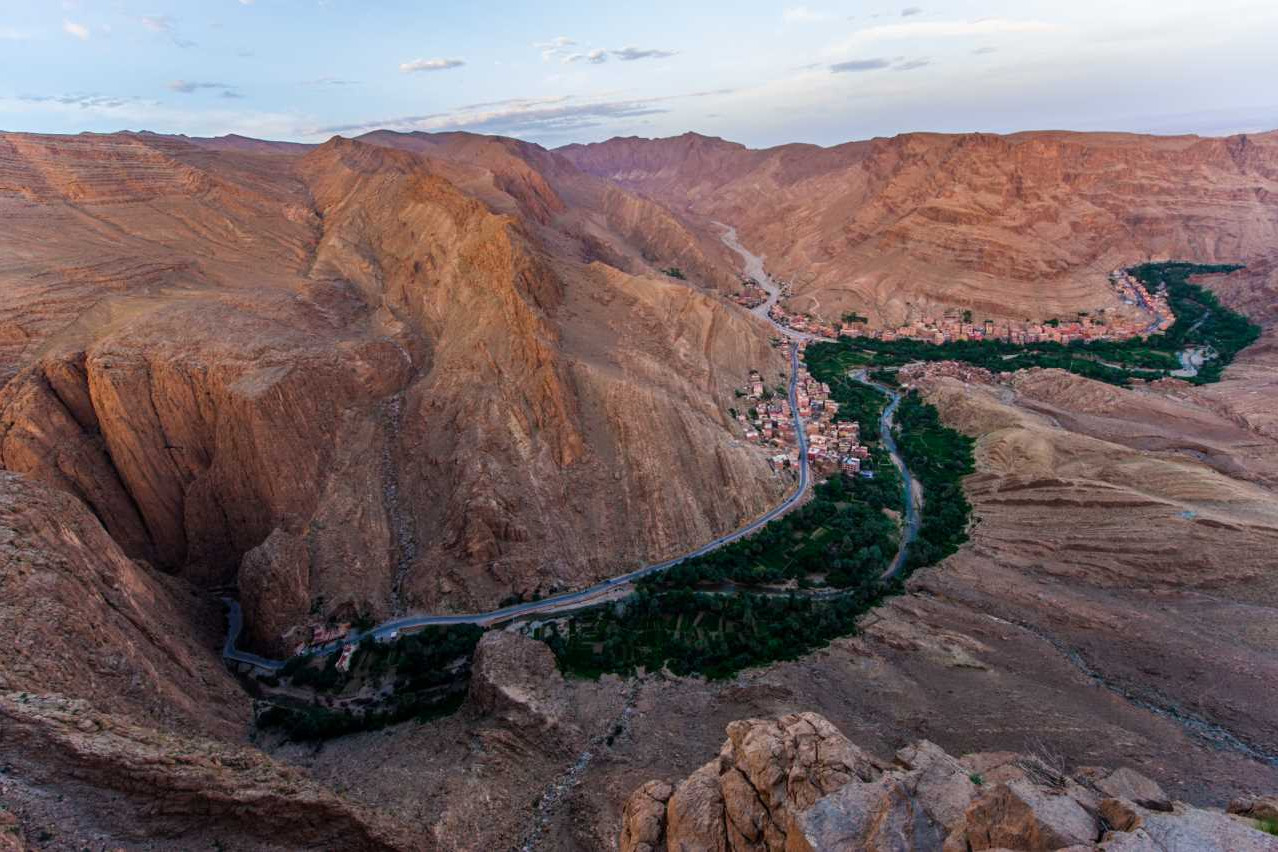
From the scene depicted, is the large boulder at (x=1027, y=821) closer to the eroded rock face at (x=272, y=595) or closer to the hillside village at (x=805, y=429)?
A: the eroded rock face at (x=272, y=595)

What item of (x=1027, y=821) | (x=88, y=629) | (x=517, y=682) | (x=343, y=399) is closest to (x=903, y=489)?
(x=517, y=682)

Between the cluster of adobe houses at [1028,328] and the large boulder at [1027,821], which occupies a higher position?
the large boulder at [1027,821]

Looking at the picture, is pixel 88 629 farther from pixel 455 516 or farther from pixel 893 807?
pixel 893 807

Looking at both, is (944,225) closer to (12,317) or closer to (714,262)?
(714,262)

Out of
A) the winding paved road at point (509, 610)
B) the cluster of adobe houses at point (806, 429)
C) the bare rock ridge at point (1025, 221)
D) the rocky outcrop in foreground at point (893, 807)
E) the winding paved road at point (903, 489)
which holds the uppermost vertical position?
the bare rock ridge at point (1025, 221)

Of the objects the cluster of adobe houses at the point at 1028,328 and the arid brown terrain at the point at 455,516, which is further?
the cluster of adobe houses at the point at 1028,328

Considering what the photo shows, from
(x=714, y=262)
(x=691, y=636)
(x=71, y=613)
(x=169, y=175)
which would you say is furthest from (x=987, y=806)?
(x=714, y=262)

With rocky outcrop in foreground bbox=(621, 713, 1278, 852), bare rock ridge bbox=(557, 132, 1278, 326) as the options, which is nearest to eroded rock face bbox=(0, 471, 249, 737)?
rocky outcrop in foreground bbox=(621, 713, 1278, 852)

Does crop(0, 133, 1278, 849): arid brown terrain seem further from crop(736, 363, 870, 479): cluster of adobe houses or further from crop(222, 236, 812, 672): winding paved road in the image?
crop(736, 363, 870, 479): cluster of adobe houses

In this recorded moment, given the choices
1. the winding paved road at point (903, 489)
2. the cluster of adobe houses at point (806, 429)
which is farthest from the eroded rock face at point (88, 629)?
the cluster of adobe houses at point (806, 429)
